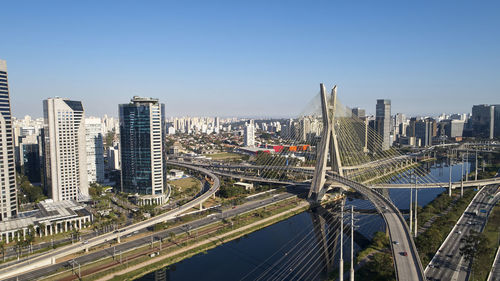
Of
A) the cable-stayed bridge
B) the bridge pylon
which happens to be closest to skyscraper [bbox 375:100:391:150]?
the cable-stayed bridge

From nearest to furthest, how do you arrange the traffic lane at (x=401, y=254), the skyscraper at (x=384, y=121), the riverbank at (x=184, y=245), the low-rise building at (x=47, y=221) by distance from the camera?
the traffic lane at (x=401, y=254), the riverbank at (x=184, y=245), the low-rise building at (x=47, y=221), the skyscraper at (x=384, y=121)

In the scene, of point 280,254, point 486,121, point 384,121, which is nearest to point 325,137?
point 280,254

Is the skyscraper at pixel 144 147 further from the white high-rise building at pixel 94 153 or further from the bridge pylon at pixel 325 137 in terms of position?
the bridge pylon at pixel 325 137

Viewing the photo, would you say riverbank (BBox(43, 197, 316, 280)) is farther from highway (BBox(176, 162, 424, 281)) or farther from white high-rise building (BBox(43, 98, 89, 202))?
white high-rise building (BBox(43, 98, 89, 202))

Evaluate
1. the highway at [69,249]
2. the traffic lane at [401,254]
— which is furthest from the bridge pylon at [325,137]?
the highway at [69,249]

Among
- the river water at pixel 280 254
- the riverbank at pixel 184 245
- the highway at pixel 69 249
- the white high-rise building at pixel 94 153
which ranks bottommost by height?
the river water at pixel 280 254

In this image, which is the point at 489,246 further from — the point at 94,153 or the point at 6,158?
the point at 94,153

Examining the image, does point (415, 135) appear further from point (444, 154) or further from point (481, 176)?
point (481, 176)
